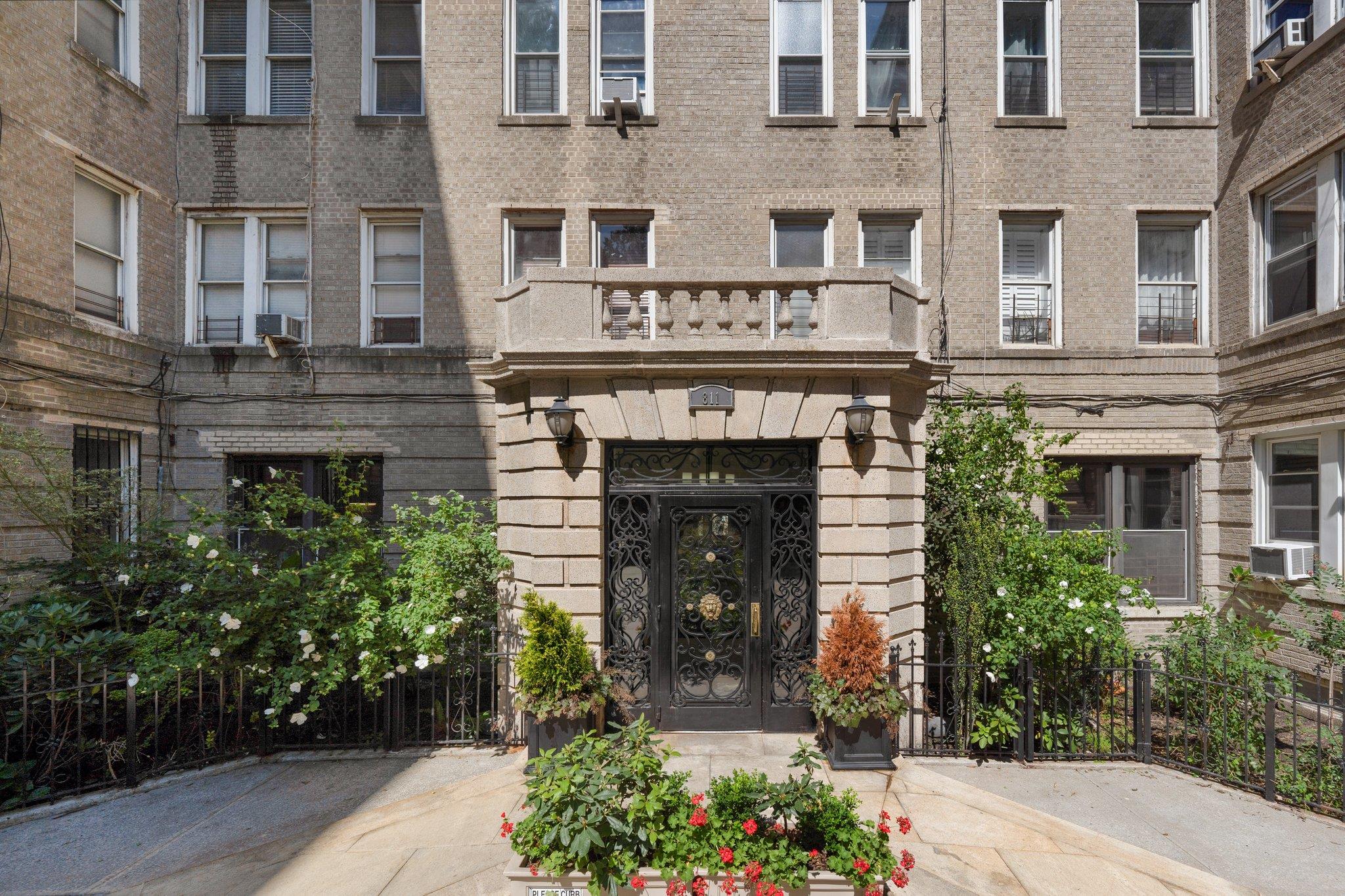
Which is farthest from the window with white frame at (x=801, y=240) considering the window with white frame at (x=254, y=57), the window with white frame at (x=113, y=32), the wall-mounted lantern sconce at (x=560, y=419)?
the window with white frame at (x=113, y=32)

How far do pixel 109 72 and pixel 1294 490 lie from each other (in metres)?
18.1

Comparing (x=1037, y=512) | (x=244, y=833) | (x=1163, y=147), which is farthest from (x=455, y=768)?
(x=1163, y=147)

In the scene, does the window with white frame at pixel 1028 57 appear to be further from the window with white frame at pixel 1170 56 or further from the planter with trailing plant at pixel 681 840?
the planter with trailing plant at pixel 681 840

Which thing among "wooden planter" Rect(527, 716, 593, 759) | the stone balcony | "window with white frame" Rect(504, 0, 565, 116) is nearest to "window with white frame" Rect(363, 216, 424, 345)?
"window with white frame" Rect(504, 0, 565, 116)

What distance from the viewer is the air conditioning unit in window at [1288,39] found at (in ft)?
29.6

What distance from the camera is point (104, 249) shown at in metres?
9.79

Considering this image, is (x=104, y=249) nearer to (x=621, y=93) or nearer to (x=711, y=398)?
(x=621, y=93)

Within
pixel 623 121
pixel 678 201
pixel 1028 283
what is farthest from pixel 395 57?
pixel 1028 283

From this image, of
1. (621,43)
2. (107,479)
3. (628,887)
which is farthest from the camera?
(621,43)

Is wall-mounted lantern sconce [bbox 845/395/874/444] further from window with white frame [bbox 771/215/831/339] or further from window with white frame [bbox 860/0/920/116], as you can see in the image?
window with white frame [bbox 860/0/920/116]

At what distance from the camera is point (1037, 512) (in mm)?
10281

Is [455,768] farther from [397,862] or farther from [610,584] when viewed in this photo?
[610,584]

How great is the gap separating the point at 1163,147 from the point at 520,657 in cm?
1234

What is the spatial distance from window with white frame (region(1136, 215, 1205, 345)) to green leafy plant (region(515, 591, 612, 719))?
10239 millimetres
